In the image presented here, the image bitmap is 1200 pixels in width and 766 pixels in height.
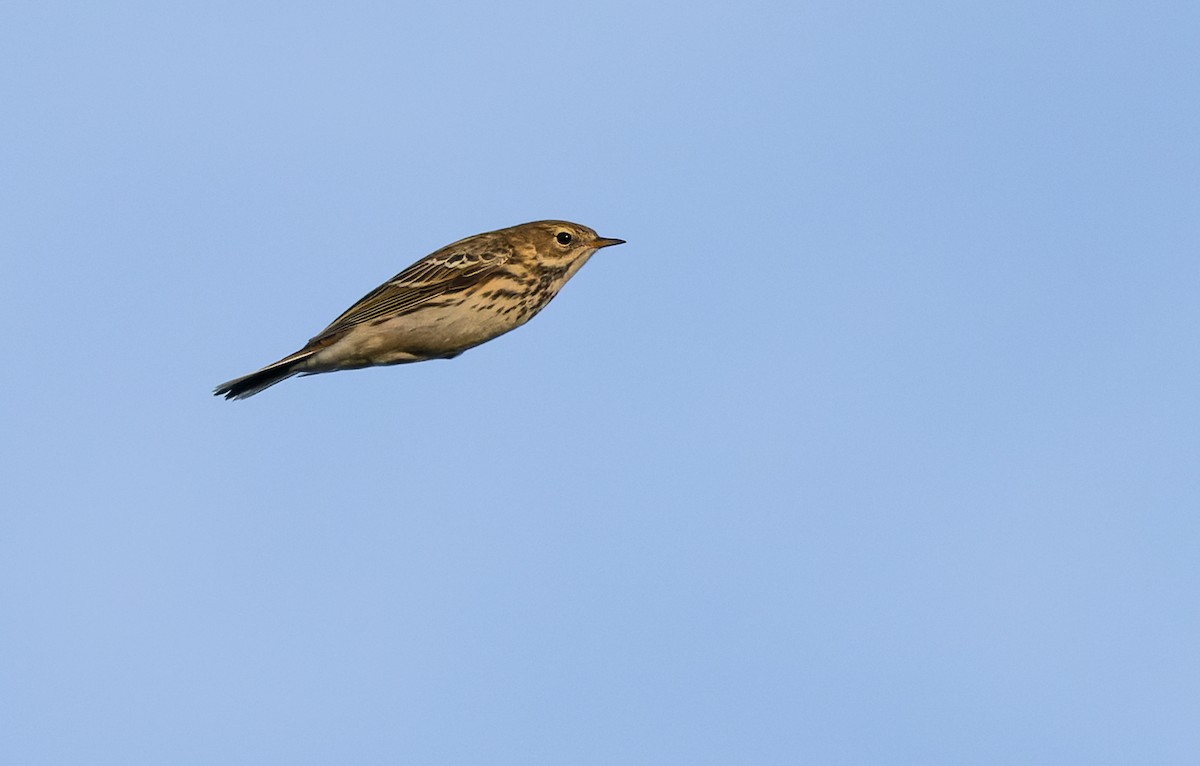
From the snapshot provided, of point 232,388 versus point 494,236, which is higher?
point 494,236

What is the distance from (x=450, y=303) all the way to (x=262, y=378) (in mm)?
2274

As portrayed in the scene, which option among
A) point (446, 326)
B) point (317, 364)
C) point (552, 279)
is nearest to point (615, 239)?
point (552, 279)

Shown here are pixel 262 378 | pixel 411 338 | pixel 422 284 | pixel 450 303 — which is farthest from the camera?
pixel 422 284

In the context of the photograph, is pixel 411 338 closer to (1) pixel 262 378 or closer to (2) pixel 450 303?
(2) pixel 450 303

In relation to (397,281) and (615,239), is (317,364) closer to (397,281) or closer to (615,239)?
(397,281)

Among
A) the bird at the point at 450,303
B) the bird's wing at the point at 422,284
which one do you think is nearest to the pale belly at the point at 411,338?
the bird at the point at 450,303

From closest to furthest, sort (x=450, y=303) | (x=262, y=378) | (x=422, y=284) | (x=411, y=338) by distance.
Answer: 1. (x=262, y=378)
2. (x=411, y=338)
3. (x=450, y=303)
4. (x=422, y=284)

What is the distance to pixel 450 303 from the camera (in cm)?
1501

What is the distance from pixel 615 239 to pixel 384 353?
331 cm

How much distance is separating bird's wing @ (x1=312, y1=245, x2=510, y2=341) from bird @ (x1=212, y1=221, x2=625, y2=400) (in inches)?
0.5

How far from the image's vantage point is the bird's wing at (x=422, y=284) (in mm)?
15031

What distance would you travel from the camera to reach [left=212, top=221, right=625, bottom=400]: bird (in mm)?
14672

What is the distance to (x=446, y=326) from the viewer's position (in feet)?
48.8

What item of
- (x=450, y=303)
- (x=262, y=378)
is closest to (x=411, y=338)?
(x=450, y=303)
